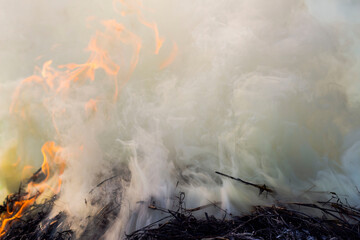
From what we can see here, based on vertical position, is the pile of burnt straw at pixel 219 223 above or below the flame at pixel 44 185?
below

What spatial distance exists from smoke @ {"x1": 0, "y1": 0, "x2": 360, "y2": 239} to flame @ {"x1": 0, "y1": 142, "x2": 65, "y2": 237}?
24cm

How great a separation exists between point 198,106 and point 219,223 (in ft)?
7.58

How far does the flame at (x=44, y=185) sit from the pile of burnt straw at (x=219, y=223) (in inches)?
2.1

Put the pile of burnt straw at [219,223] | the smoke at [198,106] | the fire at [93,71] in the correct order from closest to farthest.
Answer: the pile of burnt straw at [219,223], the smoke at [198,106], the fire at [93,71]

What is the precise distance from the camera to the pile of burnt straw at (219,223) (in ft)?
8.30

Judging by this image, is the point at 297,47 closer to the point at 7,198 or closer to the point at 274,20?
the point at 274,20

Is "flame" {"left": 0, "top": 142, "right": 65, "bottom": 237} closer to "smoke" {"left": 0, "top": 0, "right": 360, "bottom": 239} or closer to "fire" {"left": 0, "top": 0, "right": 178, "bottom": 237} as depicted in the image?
"fire" {"left": 0, "top": 0, "right": 178, "bottom": 237}

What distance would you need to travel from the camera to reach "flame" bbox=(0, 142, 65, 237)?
3678mm

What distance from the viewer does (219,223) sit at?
291cm

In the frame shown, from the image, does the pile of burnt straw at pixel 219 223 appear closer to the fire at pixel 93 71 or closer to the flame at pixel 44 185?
the flame at pixel 44 185

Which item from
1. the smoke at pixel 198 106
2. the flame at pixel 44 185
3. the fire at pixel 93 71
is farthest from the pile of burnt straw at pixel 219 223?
the fire at pixel 93 71

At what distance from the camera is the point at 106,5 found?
17.0 ft

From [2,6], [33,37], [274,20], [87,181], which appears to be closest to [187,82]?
[274,20]

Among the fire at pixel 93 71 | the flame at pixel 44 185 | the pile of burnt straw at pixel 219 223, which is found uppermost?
the fire at pixel 93 71
